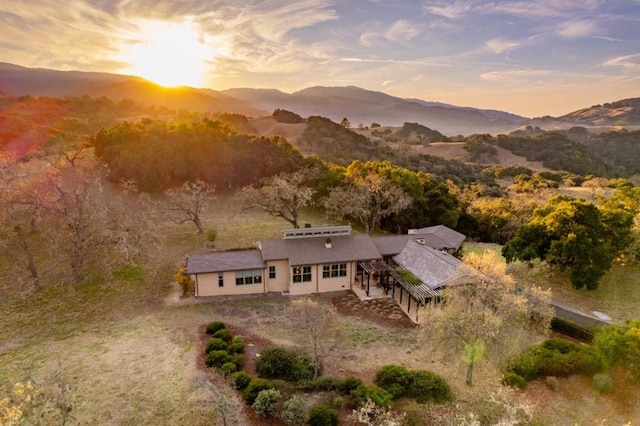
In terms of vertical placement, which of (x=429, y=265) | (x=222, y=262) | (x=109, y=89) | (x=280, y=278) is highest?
(x=109, y=89)

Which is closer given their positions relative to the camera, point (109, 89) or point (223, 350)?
point (223, 350)

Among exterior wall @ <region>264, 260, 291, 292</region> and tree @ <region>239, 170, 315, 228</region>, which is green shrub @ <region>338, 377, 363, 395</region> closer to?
exterior wall @ <region>264, 260, 291, 292</region>

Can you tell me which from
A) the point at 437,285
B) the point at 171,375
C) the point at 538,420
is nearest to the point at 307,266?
the point at 437,285

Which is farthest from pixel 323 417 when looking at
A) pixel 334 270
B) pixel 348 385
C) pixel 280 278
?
pixel 334 270

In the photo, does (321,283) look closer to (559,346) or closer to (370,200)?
(559,346)

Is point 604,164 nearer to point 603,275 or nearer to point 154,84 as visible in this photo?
point 603,275

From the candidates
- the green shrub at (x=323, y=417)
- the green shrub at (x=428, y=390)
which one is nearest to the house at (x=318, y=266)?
the green shrub at (x=428, y=390)

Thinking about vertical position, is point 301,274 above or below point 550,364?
above
